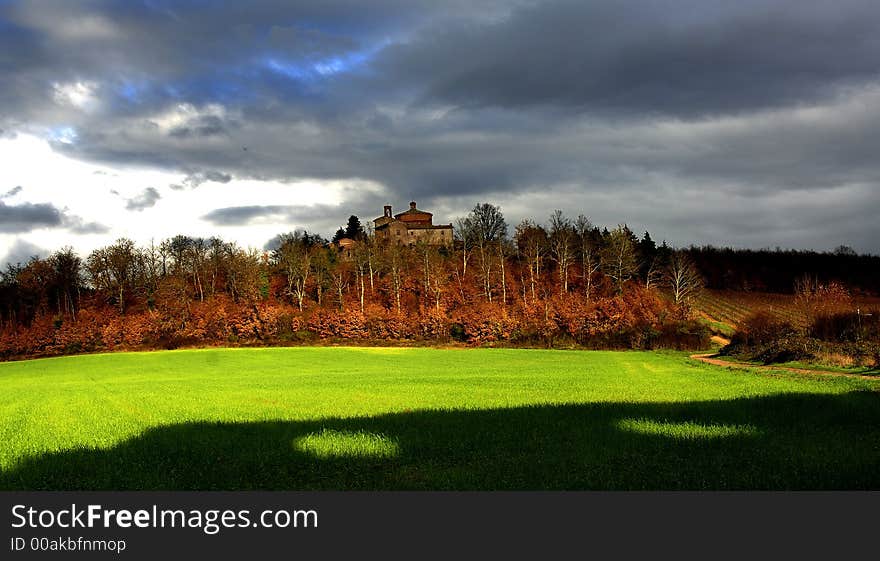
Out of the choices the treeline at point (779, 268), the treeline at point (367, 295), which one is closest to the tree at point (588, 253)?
the treeline at point (367, 295)

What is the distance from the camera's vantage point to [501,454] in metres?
12.4

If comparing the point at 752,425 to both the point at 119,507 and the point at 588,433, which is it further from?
the point at 119,507

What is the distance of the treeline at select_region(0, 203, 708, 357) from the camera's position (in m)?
86.4

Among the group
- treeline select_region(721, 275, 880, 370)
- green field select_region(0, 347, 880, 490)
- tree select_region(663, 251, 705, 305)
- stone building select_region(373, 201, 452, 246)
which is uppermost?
stone building select_region(373, 201, 452, 246)

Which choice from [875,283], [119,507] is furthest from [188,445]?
[875,283]

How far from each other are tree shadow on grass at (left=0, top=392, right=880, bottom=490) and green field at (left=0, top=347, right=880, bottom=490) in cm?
5

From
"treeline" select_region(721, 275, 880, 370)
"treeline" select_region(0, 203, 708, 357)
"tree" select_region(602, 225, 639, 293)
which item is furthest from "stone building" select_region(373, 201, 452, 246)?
"treeline" select_region(721, 275, 880, 370)

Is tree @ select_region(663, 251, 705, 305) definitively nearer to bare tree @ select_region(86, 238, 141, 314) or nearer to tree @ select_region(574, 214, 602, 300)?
tree @ select_region(574, 214, 602, 300)

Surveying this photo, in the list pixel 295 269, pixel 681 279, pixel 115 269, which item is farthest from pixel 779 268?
pixel 115 269

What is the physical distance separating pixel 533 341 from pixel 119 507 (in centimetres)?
7570

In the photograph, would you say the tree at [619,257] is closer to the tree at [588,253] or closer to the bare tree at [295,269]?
the tree at [588,253]

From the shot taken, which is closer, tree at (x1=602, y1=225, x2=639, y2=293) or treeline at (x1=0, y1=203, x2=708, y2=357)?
treeline at (x1=0, y1=203, x2=708, y2=357)

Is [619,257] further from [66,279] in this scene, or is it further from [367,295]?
[66,279]

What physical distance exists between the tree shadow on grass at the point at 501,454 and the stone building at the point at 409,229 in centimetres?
13571
